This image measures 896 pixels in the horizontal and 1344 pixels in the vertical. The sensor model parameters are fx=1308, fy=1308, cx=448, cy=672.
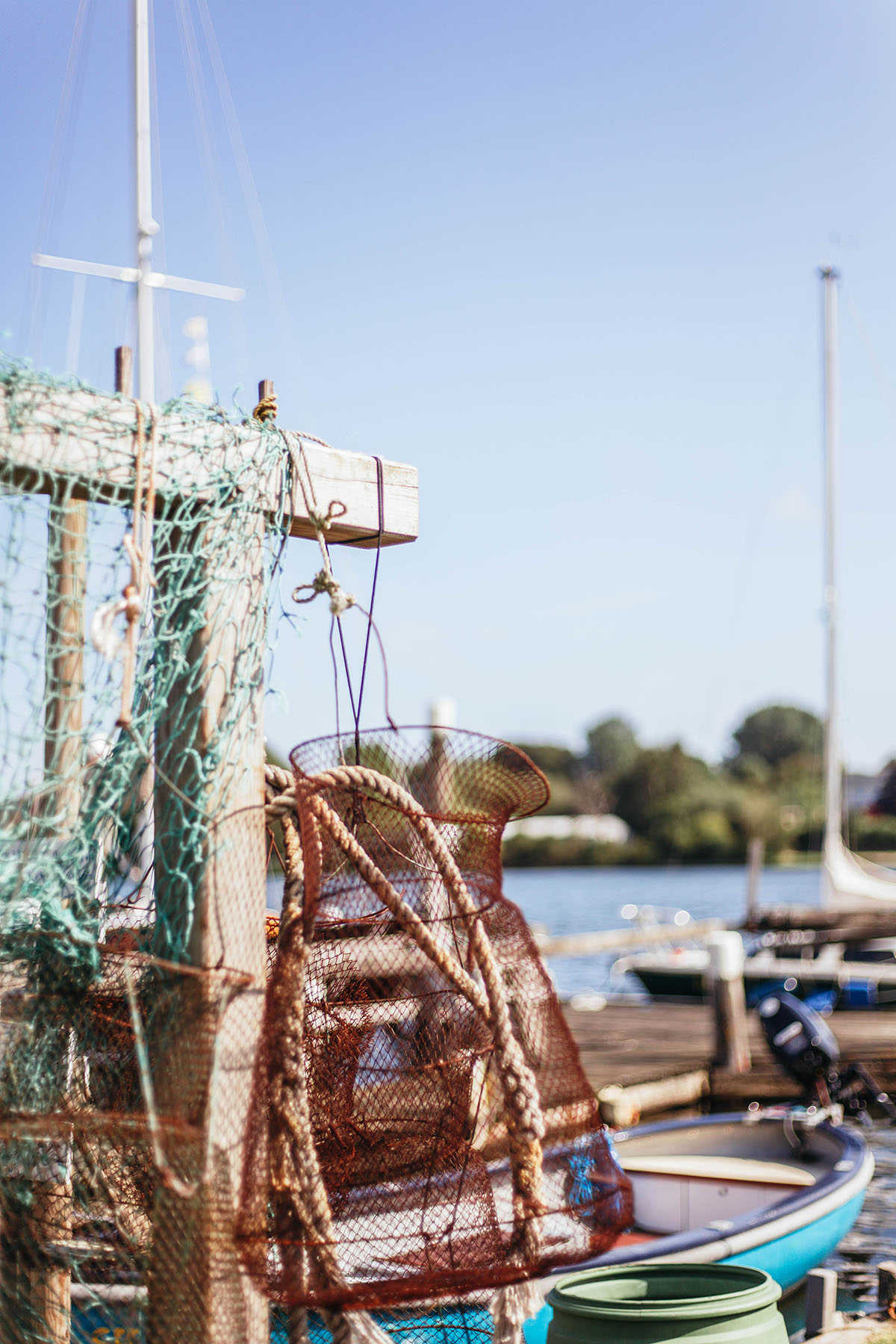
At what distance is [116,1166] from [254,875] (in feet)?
2.56

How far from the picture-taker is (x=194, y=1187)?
284 cm

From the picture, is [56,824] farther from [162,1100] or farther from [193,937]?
[162,1100]

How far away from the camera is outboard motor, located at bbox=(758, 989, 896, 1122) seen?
11.0 meters

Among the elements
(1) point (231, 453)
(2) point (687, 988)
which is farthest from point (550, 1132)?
(2) point (687, 988)

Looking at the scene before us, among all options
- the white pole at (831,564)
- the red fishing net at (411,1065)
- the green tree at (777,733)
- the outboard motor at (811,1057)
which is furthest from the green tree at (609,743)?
the red fishing net at (411,1065)

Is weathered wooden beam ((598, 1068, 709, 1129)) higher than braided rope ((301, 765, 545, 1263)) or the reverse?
the reverse

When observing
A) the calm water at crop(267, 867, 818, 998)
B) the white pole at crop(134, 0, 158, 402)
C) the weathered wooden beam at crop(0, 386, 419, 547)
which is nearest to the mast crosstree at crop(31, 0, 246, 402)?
the white pole at crop(134, 0, 158, 402)

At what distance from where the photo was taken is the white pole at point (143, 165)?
16703 millimetres

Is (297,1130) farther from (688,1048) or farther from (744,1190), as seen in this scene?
(688,1048)

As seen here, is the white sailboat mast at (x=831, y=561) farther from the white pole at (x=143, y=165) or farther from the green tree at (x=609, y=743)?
the green tree at (x=609, y=743)

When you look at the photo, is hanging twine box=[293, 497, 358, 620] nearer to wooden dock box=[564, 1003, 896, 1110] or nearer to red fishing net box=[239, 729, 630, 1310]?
red fishing net box=[239, 729, 630, 1310]

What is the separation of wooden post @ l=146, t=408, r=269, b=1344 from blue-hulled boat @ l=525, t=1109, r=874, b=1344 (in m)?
3.57

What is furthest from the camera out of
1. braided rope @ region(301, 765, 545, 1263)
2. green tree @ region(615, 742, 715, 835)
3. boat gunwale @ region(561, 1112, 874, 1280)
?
green tree @ region(615, 742, 715, 835)

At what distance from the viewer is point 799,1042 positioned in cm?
1108
